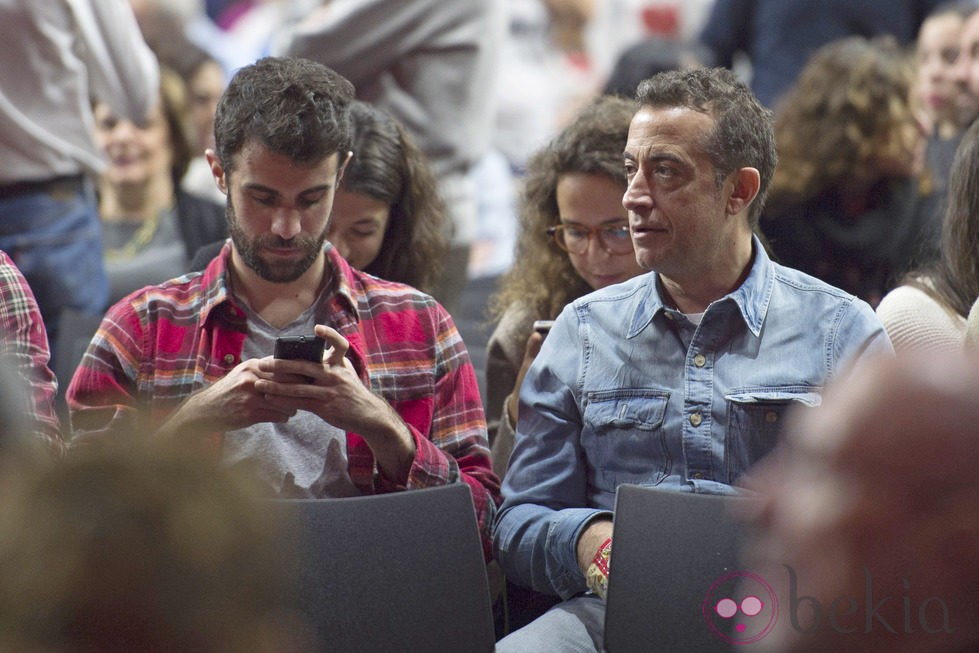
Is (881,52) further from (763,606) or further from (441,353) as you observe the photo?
(763,606)

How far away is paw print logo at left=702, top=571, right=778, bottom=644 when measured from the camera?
192 centimetres

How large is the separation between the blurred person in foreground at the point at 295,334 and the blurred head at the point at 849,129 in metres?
1.90

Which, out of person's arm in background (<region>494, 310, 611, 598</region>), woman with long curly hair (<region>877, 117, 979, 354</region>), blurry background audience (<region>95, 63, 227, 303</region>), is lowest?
blurry background audience (<region>95, 63, 227, 303</region>)

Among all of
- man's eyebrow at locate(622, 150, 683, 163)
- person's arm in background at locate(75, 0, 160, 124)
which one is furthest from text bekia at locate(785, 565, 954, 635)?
person's arm in background at locate(75, 0, 160, 124)

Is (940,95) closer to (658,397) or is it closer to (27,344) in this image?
(658,397)

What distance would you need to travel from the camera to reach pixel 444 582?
6.67 feet

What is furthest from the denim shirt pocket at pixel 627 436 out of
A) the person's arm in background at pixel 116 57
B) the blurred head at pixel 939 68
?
the blurred head at pixel 939 68

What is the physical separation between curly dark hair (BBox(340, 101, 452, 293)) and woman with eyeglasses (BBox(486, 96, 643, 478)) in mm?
222

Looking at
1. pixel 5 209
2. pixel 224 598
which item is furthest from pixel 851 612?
pixel 5 209

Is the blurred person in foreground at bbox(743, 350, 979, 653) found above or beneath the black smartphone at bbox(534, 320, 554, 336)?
above

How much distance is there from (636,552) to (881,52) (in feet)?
8.74

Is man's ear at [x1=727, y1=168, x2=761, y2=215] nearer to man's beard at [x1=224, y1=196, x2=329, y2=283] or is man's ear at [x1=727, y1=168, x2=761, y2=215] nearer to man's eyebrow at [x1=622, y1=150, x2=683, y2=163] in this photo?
man's eyebrow at [x1=622, y1=150, x2=683, y2=163]

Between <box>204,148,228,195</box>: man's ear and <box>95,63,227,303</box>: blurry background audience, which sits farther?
<box>95,63,227,303</box>: blurry background audience

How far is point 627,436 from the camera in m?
2.34
